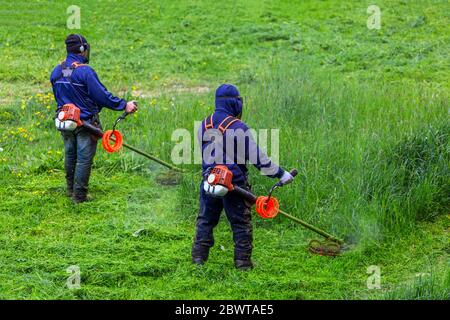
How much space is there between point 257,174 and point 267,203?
155 cm

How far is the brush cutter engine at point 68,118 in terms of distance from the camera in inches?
313

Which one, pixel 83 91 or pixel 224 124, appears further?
pixel 83 91

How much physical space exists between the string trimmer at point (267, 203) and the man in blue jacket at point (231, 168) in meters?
0.11

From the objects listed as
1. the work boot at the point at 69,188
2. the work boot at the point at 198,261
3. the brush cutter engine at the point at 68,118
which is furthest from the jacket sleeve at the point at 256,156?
the work boot at the point at 69,188

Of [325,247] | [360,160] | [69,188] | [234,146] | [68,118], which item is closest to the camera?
[234,146]

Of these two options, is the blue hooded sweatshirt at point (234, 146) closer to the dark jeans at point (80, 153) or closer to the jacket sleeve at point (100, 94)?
the jacket sleeve at point (100, 94)

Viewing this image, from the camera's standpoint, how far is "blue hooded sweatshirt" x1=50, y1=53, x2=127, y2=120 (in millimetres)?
8148

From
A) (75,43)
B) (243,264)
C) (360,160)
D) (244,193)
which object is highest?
(75,43)

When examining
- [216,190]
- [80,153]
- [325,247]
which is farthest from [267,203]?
[80,153]

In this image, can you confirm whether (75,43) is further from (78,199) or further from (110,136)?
(78,199)

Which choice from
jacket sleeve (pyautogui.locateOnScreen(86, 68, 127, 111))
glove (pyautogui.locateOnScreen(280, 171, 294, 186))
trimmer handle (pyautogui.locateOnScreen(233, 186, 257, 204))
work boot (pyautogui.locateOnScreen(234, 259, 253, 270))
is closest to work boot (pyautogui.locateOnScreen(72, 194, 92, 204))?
jacket sleeve (pyautogui.locateOnScreen(86, 68, 127, 111))

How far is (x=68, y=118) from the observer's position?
796 centimetres
